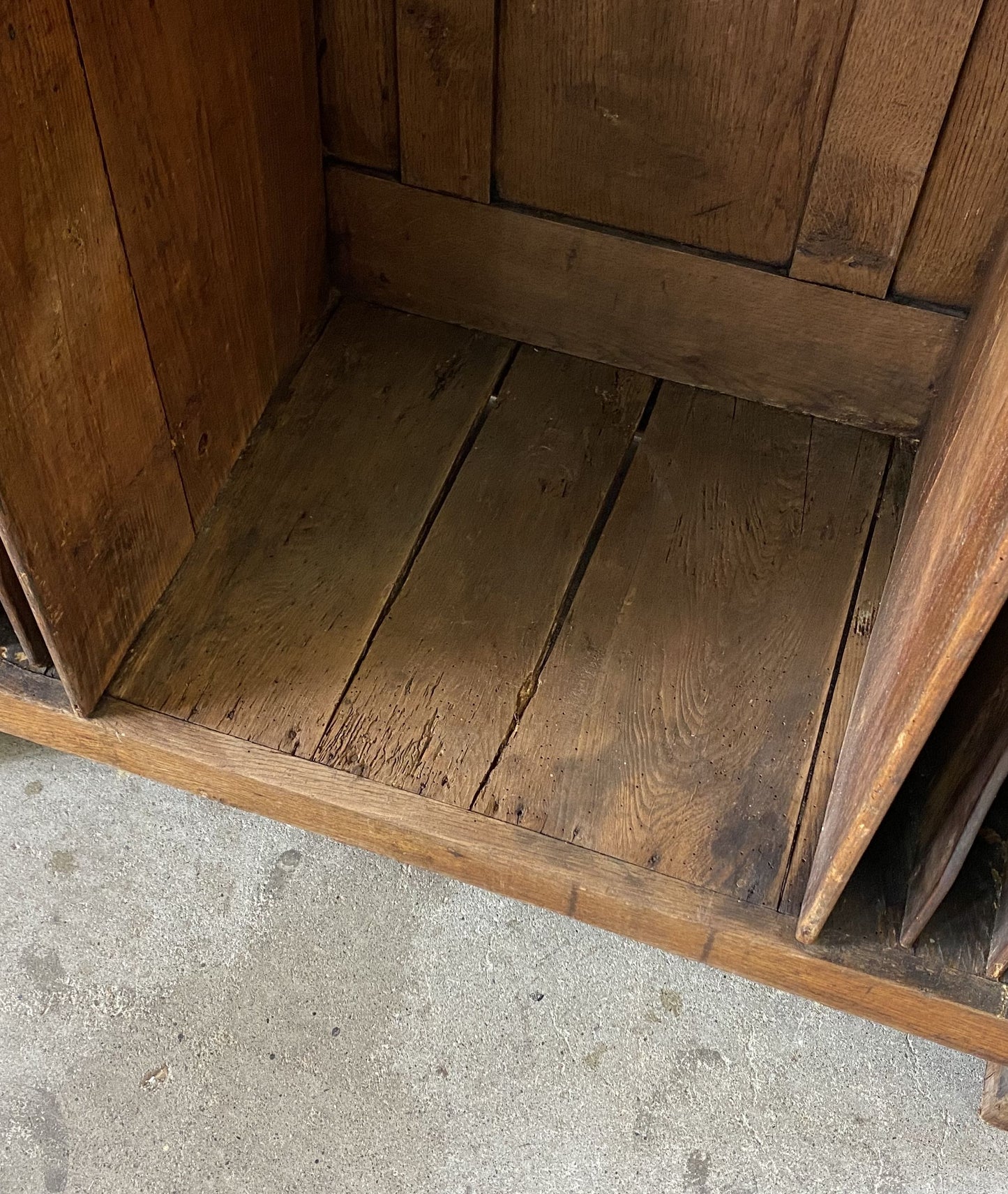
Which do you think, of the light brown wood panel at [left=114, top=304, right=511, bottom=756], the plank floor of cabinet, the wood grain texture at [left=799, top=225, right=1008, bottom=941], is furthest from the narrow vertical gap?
the wood grain texture at [left=799, top=225, right=1008, bottom=941]

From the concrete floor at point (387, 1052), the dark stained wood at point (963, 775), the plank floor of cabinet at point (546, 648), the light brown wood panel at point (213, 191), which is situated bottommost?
the concrete floor at point (387, 1052)

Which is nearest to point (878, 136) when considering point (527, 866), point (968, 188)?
point (968, 188)

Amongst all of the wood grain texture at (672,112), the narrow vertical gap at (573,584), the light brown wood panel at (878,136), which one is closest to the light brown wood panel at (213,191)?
the wood grain texture at (672,112)

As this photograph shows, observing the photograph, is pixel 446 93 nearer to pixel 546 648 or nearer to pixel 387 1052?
pixel 546 648

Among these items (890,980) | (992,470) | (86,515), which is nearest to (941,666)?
(992,470)

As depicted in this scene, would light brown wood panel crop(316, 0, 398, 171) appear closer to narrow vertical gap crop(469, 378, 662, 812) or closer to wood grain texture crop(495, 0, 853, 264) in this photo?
wood grain texture crop(495, 0, 853, 264)

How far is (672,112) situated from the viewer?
3.28 feet

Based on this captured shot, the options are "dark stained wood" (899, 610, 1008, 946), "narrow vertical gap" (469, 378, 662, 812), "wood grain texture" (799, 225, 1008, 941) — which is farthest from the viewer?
"narrow vertical gap" (469, 378, 662, 812)

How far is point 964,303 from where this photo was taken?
3.41 feet

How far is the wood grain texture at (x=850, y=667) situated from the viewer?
0.94 meters

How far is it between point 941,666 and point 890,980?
1.12 ft

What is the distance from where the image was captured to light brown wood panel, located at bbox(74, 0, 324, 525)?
798 millimetres

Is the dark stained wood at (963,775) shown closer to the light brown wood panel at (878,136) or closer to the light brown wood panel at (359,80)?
the light brown wood panel at (878,136)

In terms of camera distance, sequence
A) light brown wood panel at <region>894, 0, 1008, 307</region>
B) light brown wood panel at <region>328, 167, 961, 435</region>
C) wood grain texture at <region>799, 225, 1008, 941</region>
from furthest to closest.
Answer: light brown wood panel at <region>328, 167, 961, 435</region> < light brown wood panel at <region>894, 0, 1008, 307</region> < wood grain texture at <region>799, 225, 1008, 941</region>
